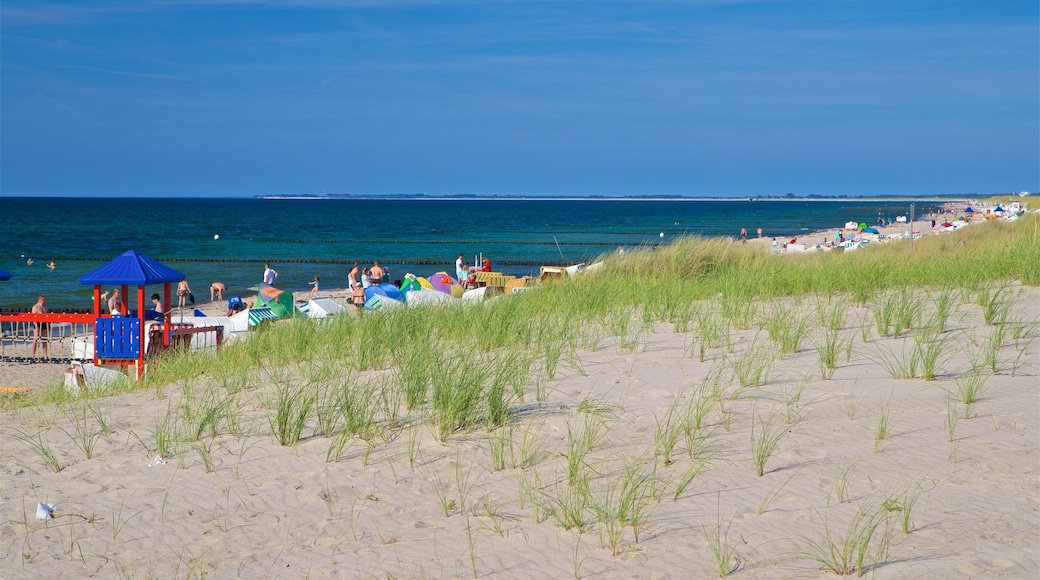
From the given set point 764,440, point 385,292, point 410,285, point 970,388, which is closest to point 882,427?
point 764,440

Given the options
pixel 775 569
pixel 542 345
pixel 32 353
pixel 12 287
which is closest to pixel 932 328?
pixel 542 345

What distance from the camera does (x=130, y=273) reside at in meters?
12.2

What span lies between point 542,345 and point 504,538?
3.28m

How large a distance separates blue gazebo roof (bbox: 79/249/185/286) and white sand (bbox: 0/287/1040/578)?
717 centimetres

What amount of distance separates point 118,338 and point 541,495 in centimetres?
1015

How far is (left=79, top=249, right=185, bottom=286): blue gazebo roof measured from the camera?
1218cm

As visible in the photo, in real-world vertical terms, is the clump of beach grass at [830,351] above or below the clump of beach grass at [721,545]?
above

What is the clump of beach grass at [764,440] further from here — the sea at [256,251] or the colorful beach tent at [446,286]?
the colorful beach tent at [446,286]

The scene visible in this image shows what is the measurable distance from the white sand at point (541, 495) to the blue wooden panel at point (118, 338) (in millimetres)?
7187

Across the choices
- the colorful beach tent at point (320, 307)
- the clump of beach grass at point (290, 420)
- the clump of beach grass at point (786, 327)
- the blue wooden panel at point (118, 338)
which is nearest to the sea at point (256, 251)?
the colorful beach tent at point (320, 307)

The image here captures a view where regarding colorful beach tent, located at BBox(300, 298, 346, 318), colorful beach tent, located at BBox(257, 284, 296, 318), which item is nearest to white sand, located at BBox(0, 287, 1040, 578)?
colorful beach tent, located at BBox(300, 298, 346, 318)

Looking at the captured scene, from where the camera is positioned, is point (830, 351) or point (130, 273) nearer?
point (830, 351)

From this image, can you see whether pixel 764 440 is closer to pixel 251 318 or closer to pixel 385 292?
pixel 251 318

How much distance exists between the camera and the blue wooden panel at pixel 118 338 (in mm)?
12172
